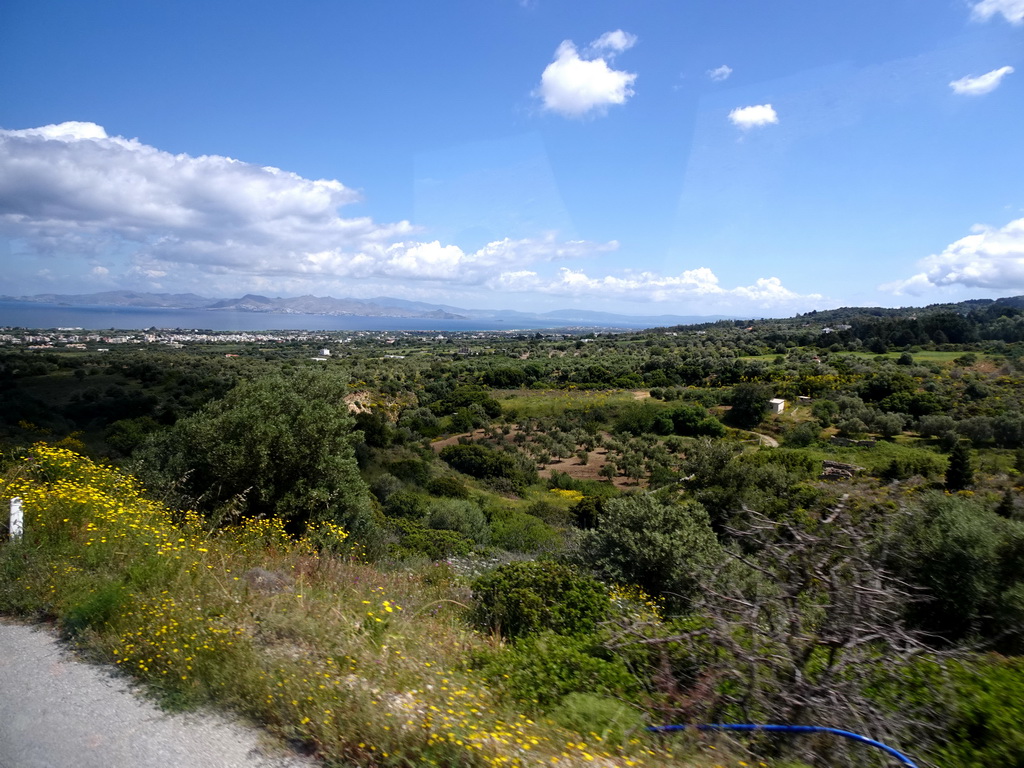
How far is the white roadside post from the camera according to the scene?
4.89m

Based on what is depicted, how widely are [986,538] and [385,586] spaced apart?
283 inches

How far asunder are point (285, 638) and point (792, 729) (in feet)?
10.3

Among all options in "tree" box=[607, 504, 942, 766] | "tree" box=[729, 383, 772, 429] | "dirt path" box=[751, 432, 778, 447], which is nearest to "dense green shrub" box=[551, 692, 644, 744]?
"tree" box=[607, 504, 942, 766]

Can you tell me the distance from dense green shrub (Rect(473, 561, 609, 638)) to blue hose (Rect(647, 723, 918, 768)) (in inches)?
66.4

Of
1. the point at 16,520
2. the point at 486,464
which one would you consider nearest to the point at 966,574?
the point at 16,520

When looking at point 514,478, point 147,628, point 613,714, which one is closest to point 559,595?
point 613,714

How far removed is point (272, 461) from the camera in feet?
31.9

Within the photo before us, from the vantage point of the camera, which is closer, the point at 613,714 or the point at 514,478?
the point at 613,714

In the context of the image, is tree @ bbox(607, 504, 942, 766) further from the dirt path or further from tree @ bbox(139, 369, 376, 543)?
the dirt path

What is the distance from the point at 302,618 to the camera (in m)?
3.75

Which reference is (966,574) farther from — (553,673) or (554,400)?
(554,400)

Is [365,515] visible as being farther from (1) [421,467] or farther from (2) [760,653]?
(1) [421,467]

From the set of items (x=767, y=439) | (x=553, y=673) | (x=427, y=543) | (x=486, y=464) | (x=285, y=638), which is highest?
(x=285, y=638)

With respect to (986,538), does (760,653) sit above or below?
above
